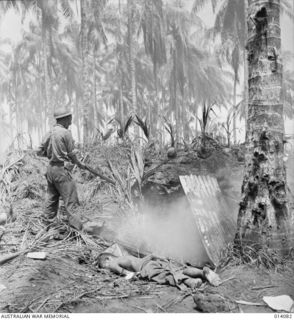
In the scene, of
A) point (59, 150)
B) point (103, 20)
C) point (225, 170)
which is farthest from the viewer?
point (103, 20)

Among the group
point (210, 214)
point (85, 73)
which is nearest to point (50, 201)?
point (210, 214)

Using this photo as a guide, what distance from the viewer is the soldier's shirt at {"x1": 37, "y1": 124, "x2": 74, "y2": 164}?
3439mm

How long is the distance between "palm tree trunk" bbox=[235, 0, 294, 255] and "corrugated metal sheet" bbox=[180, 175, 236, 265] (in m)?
0.29

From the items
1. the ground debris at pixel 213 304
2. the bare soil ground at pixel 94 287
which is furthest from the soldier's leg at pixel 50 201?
the ground debris at pixel 213 304

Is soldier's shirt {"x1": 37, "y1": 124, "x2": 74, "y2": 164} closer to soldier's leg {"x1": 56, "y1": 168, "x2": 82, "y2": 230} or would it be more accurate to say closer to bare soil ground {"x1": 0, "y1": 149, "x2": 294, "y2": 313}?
soldier's leg {"x1": 56, "y1": 168, "x2": 82, "y2": 230}

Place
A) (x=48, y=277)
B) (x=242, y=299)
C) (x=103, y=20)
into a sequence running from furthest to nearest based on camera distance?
(x=103, y=20), (x=48, y=277), (x=242, y=299)

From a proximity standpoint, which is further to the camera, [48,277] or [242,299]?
[48,277]

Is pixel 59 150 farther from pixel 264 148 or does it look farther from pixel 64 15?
pixel 64 15

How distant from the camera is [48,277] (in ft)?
8.80

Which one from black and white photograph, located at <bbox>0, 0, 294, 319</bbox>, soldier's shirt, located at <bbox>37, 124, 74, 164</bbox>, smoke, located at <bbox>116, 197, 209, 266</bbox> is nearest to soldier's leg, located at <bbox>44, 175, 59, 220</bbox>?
black and white photograph, located at <bbox>0, 0, 294, 319</bbox>

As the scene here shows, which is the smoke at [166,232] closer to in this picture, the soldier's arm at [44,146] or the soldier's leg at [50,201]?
the soldier's leg at [50,201]

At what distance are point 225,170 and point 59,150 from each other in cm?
200

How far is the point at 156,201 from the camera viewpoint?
12.5ft

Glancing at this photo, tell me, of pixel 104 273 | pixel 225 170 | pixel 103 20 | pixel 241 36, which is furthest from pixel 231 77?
pixel 104 273
